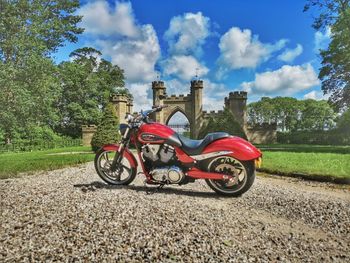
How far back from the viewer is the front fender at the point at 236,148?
4.82m

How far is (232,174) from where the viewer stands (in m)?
5.00

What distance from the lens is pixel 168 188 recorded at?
223 inches

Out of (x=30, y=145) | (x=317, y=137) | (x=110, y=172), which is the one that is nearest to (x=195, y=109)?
(x=317, y=137)

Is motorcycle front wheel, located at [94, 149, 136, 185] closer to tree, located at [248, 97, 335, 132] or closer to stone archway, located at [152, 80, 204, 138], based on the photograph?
stone archway, located at [152, 80, 204, 138]

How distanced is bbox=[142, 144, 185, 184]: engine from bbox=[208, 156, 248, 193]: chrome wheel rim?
0.60 meters

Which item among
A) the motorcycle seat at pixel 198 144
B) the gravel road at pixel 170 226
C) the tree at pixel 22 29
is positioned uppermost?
the tree at pixel 22 29

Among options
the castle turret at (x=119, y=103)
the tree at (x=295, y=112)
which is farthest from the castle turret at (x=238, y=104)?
the tree at (x=295, y=112)

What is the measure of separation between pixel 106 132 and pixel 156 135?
47.5 feet

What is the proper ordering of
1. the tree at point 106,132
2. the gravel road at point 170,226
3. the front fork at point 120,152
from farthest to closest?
the tree at point 106,132 → the front fork at point 120,152 → the gravel road at point 170,226

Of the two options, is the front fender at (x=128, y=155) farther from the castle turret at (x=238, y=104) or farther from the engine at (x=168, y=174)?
the castle turret at (x=238, y=104)

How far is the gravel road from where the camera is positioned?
281 cm

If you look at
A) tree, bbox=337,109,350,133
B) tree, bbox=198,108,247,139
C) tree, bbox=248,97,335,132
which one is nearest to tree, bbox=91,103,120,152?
tree, bbox=198,108,247,139

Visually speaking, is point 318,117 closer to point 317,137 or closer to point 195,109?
point 317,137

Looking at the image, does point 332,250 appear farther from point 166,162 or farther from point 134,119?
point 134,119
